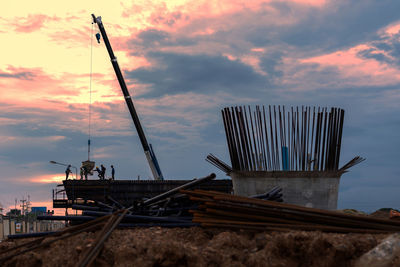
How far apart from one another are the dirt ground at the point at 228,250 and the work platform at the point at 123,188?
23.8 meters

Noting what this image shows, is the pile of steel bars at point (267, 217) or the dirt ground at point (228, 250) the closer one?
the dirt ground at point (228, 250)

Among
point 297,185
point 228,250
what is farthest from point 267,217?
point 297,185

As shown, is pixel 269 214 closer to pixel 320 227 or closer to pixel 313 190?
pixel 320 227

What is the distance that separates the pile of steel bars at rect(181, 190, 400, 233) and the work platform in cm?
2335

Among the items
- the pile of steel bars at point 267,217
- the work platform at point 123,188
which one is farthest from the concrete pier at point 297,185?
the work platform at point 123,188

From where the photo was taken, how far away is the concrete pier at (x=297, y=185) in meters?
11.8

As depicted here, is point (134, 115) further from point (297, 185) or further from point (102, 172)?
point (297, 185)

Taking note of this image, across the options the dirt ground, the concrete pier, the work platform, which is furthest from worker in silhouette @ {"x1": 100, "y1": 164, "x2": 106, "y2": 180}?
the dirt ground

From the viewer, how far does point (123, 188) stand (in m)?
31.8

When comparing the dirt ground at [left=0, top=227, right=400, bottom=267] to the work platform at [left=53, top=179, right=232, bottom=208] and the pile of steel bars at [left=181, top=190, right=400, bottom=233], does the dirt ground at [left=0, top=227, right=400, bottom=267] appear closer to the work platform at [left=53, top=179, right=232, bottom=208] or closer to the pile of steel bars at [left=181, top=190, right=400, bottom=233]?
the pile of steel bars at [left=181, top=190, right=400, bottom=233]

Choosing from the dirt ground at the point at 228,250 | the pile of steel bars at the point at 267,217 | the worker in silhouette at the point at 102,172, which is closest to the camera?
the dirt ground at the point at 228,250

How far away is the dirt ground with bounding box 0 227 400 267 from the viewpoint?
6207 millimetres

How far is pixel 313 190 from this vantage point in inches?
471

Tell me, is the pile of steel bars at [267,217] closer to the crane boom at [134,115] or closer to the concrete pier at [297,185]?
the concrete pier at [297,185]
